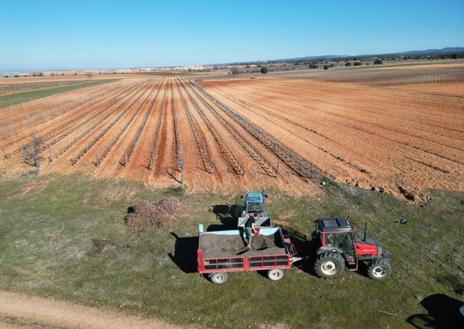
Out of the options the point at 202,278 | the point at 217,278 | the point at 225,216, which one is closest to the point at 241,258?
the point at 217,278

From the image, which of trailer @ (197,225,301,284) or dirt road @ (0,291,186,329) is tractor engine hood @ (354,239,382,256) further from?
dirt road @ (0,291,186,329)

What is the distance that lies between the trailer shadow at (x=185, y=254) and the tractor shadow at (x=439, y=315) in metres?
7.69

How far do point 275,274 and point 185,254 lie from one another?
397cm

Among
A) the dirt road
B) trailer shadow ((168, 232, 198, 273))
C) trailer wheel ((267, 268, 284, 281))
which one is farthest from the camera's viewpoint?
trailer shadow ((168, 232, 198, 273))

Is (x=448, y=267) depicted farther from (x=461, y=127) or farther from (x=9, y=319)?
(x=461, y=127)

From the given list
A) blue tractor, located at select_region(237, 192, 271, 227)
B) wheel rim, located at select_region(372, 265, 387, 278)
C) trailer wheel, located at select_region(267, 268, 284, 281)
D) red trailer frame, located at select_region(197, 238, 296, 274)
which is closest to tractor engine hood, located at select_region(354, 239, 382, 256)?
wheel rim, located at select_region(372, 265, 387, 278)

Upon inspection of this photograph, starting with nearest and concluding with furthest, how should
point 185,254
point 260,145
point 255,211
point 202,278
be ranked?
point 202,278
point 185,254
point 255,211
point 260,145

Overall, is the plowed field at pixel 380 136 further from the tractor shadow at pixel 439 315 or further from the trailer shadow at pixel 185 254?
the trailer shadow at pixel 185 254

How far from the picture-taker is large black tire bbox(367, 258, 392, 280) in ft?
36.4

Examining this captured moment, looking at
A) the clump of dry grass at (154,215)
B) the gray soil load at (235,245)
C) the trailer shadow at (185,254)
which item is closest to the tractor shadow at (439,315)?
the gray soil load at (235,245)

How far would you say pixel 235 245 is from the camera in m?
12.5

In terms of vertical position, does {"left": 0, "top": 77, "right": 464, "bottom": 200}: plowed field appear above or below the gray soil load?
below

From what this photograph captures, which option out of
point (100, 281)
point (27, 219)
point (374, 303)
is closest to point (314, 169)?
point (374, 303)

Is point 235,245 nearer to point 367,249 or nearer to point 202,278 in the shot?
point 202,278
